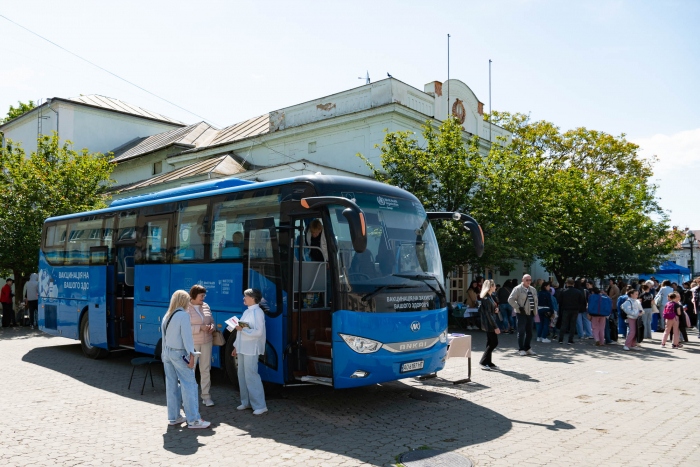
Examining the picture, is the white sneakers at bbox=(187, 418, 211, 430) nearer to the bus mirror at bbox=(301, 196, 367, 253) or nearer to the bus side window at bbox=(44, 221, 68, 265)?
the bus mirror at bbox=(301, 196, 367, 253)

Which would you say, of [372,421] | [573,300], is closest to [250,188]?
[372,421]

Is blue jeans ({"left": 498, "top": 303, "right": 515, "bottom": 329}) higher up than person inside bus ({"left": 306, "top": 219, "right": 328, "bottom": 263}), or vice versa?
person inside bus ({"left": 306, "top": 219, "right": 328, "bottom": 263})

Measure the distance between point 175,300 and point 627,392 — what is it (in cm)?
760

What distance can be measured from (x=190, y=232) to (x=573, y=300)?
1097 centimetres

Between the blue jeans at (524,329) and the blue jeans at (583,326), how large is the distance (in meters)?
Result: 5.01

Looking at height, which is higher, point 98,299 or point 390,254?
point 390,254

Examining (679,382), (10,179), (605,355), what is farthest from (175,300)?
(10,179)

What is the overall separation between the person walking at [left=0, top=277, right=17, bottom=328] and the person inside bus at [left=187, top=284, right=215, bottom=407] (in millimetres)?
15211

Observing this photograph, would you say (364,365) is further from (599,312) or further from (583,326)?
(583,326)

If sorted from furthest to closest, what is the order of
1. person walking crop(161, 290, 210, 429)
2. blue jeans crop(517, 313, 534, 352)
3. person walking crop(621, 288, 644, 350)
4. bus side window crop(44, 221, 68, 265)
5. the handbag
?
1. person walking crop(621, 288, 644, 350)
2. bus side window crop(44, 221, 68, 265)
3. blue jeans crop(517, 313, 534, 352)
4. the handbag
5. person walking crop(161, 290, 210, 429)

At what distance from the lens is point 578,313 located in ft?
53.5

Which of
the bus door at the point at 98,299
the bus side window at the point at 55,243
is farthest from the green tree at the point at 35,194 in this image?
the bus door at the point at 98,299

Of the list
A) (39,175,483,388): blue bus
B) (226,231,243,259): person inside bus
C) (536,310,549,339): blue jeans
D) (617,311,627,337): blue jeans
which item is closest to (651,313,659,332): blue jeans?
(617,311,627,337): blue jeans

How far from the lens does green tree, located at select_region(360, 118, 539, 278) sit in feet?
59.7
